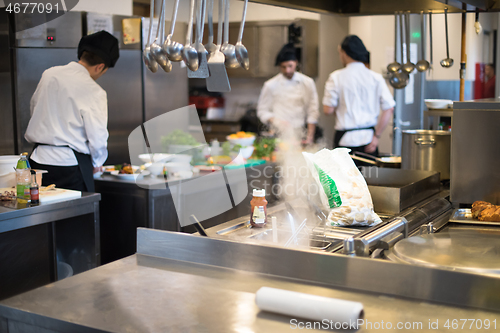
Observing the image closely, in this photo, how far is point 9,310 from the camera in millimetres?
1171

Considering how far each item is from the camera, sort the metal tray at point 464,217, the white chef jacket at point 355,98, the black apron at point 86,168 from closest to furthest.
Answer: the metal tray at point 464,217 → the black apron at point 86,168 → the white chef jacket at point 355,98

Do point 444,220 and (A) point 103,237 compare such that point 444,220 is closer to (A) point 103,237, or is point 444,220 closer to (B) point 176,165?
(B) point 176,165

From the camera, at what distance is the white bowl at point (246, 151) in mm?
4102

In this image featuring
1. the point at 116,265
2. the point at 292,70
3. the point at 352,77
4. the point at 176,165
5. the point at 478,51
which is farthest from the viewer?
the point at 478,51

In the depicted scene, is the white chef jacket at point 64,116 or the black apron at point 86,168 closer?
the white chef jacket at point 64,116

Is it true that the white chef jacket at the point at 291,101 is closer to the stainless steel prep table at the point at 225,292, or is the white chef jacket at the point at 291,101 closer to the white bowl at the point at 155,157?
the white bowl at the point at 155,157

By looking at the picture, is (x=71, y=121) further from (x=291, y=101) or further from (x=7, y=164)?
(x=291, y=101)

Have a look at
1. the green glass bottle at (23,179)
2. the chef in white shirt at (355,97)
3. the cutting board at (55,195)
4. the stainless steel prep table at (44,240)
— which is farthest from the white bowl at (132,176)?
the chef in white shirt at (355,97)

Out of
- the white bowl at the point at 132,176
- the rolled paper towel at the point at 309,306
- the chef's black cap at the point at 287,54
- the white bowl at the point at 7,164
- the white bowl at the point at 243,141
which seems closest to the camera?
the rolled paper towel at the point at 309,306

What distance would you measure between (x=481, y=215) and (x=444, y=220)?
0.43 ft

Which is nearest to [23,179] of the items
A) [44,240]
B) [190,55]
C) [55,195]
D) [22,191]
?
[22,191]

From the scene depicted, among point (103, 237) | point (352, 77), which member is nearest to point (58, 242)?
point (103, 237)

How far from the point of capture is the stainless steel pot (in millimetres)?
2611

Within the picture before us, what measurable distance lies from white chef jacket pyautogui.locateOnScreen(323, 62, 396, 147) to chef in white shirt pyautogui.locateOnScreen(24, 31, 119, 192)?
2.06 meters
